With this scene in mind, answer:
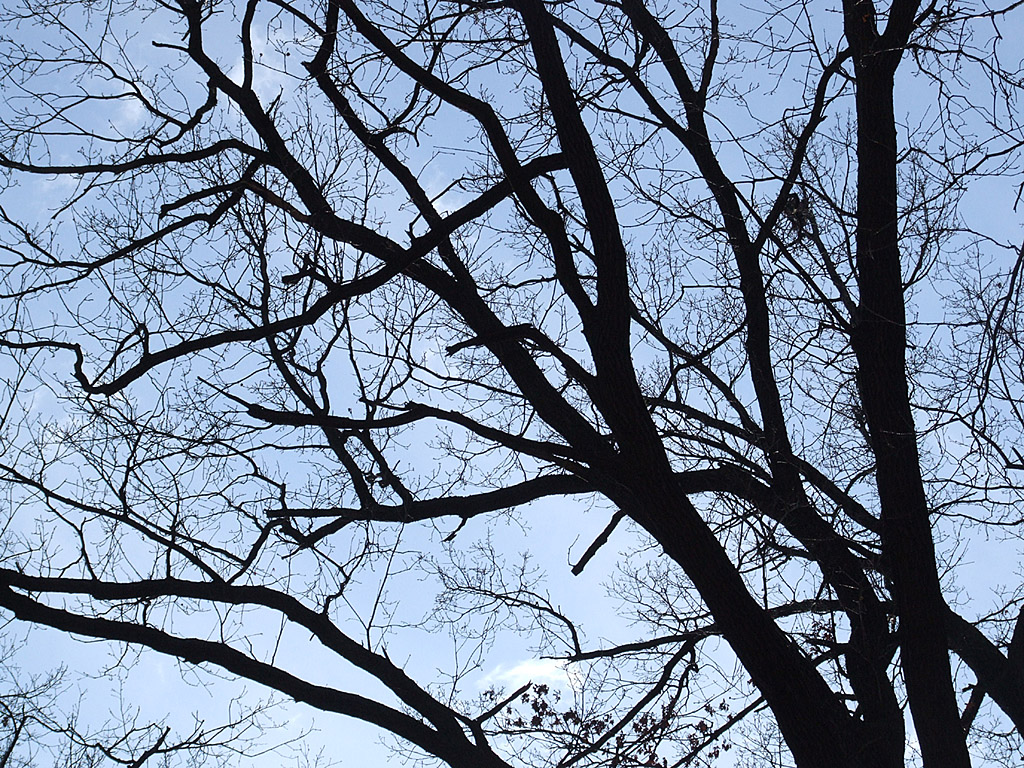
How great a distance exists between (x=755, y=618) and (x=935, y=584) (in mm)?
1329

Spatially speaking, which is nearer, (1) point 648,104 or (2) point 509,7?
(2) point 509,7

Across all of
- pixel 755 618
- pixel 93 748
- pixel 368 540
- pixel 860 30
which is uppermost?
pixel 860 30

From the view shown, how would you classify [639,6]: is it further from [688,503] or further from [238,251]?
[688,503]

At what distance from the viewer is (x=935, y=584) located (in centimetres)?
471

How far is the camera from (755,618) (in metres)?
4.05

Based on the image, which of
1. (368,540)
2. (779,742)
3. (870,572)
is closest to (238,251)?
(368,540)

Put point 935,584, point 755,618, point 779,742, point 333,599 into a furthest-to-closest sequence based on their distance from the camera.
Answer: point 779,742 < point 333,599 < point 935,584 < point 755,618

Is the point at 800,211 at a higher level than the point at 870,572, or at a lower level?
higher

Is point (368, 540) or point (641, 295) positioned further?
point (641, 295)

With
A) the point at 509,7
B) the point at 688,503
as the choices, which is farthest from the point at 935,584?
the point at 509,7

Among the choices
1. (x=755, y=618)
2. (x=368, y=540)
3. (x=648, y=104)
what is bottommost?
(x=755, y=618)

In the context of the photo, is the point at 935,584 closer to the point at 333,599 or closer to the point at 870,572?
the point at 870,572

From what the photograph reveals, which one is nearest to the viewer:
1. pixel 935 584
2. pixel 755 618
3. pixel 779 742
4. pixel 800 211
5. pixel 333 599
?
pixel 755 618

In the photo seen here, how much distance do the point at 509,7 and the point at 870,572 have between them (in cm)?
408
